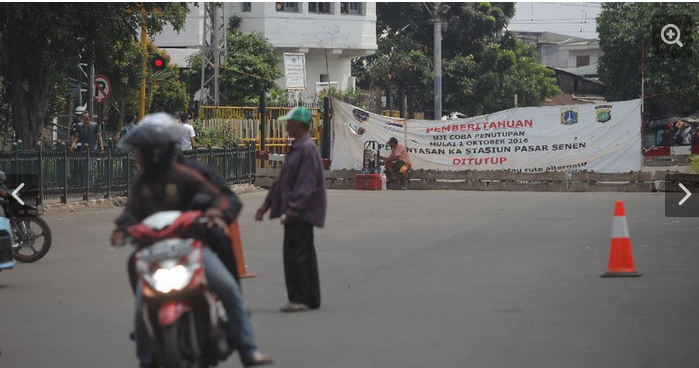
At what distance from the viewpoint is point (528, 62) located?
7000 centimetres

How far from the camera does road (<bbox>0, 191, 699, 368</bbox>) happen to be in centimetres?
846

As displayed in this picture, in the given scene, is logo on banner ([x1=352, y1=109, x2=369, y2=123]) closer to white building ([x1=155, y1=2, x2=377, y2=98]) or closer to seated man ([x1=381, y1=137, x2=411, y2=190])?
seated man ([x1=381, y1=137, x2=411, y2=190])

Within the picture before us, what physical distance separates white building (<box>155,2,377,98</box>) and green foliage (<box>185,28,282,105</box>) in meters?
2.07

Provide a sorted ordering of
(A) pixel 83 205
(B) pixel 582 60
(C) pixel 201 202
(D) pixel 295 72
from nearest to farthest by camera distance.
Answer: (C) pixel 201 202, (A) pixel 83 205, (D) pixel 295 72, (B) pixel 582 60

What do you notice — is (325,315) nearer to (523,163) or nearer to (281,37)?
(523,163)

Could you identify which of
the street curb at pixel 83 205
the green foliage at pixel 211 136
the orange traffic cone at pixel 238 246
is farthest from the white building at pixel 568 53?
the orange traffic cone at pixel 238 246

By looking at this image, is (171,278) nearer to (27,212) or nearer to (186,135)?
(27,212)

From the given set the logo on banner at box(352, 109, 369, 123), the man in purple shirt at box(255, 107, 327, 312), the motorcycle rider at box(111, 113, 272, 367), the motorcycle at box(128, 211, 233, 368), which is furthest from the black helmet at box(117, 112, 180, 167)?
the logo on banner at box(352, 109, 369, 123)

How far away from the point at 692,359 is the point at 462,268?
5.45 meters

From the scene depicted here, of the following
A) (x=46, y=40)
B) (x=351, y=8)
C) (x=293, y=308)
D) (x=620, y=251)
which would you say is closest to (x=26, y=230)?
(x=293, y=308)

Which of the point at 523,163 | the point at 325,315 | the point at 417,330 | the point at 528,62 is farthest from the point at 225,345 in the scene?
the point at 528,62

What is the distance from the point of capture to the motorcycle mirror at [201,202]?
6.57 meters

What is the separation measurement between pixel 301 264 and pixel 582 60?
4496 inches

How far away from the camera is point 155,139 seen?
6.61m
